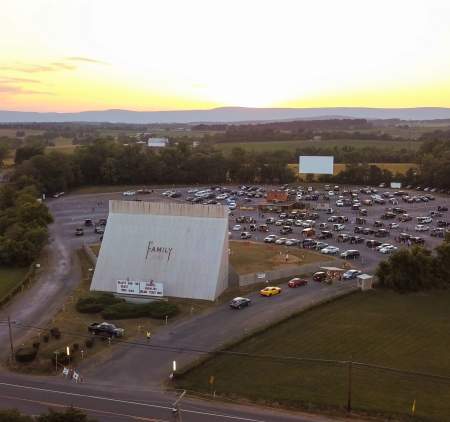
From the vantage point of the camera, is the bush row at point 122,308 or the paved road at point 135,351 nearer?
the paved road at point 135,351

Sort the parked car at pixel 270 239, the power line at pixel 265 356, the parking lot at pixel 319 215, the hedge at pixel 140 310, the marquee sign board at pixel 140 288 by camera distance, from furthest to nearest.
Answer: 1. the parked car at pixel 270 239
2. the parking lot at pixel 319 215
3. the marquee sign board at pixel 140 288
4. the hedge at pixel 140 310
5. the power line at pixel 265 356

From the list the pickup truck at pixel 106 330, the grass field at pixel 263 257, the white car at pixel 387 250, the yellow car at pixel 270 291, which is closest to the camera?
the pickup truck at pixel 106 330

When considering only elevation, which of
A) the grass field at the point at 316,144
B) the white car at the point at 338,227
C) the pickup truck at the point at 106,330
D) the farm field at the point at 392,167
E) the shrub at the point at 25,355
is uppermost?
the grass field at the point at 316,144

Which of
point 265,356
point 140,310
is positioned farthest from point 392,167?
point 265,356

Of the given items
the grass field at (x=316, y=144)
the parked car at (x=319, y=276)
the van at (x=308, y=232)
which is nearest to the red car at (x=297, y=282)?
the parked car at (x=319, y=276)

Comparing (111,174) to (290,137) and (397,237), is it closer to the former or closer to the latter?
(397,237)

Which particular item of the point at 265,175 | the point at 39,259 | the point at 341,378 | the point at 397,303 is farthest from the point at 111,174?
the point at 341,378

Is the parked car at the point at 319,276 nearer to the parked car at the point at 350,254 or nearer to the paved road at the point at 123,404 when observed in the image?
Result: the parked car at the point at 350,254
